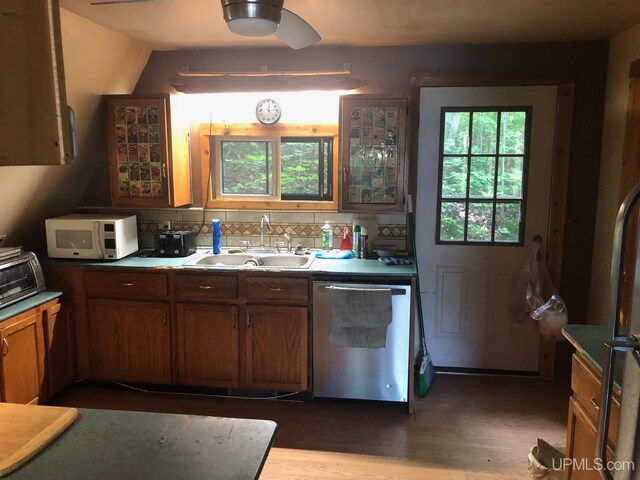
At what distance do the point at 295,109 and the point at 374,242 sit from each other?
1094 mm

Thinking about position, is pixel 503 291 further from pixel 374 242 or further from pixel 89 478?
pixel 89 478

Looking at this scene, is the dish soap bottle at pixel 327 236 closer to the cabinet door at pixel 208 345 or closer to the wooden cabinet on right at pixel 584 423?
the cabinet door at pixel 208 345

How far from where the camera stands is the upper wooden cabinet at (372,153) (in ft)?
10.8

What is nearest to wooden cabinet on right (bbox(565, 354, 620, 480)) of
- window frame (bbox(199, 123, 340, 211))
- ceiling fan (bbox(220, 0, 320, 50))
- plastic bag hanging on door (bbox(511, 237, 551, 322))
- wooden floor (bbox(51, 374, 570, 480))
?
wooden floor (bbox(51, 374, 570, 480))

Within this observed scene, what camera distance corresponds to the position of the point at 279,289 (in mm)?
3129

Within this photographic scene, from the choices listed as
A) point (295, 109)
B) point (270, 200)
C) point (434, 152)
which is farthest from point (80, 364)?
point (434, 152)

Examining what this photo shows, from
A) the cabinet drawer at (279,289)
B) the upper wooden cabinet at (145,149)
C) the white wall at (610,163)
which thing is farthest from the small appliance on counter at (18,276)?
the white wall at (610,163)

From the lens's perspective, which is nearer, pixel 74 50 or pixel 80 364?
pixel 74 50

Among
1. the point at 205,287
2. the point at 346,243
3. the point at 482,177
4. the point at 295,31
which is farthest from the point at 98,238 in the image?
the point at 482,177

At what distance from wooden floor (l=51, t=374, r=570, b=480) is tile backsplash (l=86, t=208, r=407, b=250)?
1.11m

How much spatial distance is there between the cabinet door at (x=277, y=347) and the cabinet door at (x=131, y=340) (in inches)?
22.0

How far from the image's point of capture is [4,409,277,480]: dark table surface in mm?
1136

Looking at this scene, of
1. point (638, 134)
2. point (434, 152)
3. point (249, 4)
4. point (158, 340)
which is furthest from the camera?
point (434, 152)

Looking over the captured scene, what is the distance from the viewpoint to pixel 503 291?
3.56 meters
